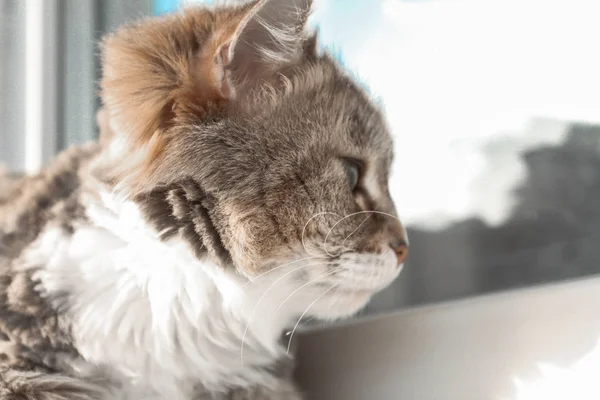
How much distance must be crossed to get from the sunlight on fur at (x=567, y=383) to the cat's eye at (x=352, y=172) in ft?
1.36

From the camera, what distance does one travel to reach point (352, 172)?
2.97 ft

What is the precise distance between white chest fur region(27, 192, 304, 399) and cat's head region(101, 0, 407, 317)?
3cm

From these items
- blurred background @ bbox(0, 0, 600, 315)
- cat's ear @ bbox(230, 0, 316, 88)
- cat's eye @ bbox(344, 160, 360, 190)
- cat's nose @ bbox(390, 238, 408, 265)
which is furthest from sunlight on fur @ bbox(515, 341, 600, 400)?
cat's ear @ bbox(230, 0, 316, 88)

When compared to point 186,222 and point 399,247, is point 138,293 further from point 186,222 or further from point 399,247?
point 399,247

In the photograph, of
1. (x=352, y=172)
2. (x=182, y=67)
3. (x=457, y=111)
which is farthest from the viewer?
(x=457, y=111)

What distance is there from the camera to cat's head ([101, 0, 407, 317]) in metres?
0.80

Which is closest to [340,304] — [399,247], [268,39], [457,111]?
[399,247]

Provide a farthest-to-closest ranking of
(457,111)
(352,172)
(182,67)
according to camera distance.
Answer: (457,111) → (352,172) → (182,67)

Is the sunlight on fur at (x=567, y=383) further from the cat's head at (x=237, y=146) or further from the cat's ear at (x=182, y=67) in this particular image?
the cat's ear at (x=182, y=67)

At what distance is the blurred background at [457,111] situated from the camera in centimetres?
112

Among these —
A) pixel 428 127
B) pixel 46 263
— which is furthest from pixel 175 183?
pixel 428 127

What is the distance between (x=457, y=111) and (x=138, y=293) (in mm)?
789

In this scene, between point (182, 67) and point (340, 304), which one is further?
point (340, 304)

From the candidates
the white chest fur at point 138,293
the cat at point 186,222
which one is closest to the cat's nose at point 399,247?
the cat at point 186,222
